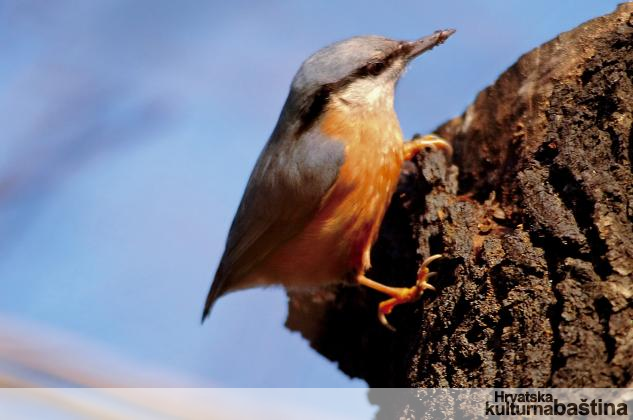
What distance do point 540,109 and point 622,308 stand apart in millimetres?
1193

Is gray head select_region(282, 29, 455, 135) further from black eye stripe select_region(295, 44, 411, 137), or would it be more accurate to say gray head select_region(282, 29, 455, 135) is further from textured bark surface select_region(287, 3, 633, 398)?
textured bark surface select_region(287, 3, 633, 398)

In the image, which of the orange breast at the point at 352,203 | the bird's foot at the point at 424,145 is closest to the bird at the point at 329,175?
the orange breast at the point at 352,203

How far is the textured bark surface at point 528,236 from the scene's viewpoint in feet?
7.40

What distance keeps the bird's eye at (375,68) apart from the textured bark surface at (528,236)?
48 cm

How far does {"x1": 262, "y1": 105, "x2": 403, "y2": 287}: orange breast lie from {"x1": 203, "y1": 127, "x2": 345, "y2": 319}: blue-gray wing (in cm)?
6

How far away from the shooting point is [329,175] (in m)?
3.34

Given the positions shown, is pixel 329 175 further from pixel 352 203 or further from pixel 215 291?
pixel 215 291

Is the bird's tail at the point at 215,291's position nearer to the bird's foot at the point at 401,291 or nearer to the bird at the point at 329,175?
the bird at the point at 329,175

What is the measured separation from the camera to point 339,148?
3404 mm

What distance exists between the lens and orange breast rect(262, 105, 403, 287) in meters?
3.39

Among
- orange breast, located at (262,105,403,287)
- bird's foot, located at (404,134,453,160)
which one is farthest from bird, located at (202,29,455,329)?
bird's foot, located at (404,134,453,160)

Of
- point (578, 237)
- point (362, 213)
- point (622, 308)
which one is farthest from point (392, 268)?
point (622, 308)

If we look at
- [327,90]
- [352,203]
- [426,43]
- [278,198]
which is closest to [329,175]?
[352,203]

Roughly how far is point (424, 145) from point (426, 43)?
533 millimetres
